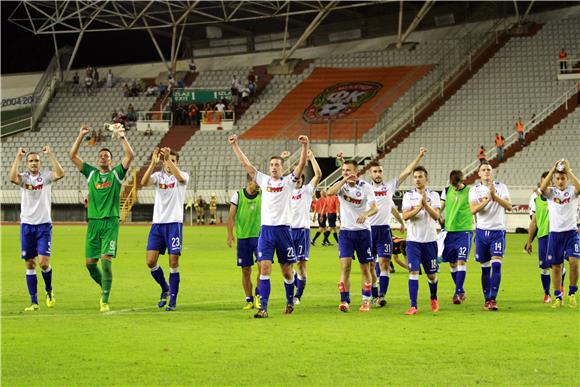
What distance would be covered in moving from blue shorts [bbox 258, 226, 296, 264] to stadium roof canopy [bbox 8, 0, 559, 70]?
43.3m

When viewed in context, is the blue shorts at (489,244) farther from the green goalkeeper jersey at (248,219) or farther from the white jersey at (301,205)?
the green goalkeeper jersey at (248,219)

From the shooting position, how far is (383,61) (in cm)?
6138

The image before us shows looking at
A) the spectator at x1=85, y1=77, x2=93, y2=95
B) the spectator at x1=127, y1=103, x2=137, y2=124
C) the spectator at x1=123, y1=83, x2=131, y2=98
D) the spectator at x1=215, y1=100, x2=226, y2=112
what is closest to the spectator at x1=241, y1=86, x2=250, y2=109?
the spectator at x1=215, y1=100, x2=226, y2=112

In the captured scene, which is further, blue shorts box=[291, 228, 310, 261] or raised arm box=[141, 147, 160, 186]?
blue shorts box=[291, 228, 310, 261]

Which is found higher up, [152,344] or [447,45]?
[447,45]

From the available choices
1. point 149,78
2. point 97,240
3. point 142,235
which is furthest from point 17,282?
point 149,78

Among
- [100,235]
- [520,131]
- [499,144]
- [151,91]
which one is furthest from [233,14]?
[100,235]

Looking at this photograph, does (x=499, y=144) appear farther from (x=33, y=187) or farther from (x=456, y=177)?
(x=33, y=187)

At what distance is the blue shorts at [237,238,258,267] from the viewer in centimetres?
1588

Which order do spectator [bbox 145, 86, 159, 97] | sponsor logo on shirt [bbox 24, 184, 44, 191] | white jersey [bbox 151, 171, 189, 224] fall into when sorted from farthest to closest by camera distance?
1. spectator [bbox 145, 86, 159, 97]
2. sponsor logo on shirt [bbox 24, 184, 44, 191]
3. white jersey [bbox 151, 171, 189, 224]

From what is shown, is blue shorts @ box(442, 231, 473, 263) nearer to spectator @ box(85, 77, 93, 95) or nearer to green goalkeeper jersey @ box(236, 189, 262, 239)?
green goalkeeper jersey @ box(236, 189, 262, 239)

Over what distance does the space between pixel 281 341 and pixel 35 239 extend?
5663 millimetres

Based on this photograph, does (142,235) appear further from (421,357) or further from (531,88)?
(421,357)

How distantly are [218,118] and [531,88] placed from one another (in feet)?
60.6
